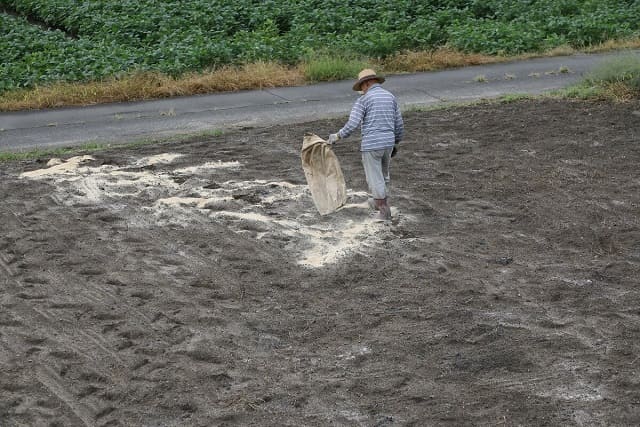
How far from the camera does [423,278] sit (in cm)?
895

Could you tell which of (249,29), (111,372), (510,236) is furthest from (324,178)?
(249,29)

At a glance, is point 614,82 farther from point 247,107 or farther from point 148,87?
point 148,87

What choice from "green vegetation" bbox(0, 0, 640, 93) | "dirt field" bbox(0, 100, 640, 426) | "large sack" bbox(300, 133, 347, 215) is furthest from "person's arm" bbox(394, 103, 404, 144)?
"green vegetation" bbox(0, 0, 640, 93)

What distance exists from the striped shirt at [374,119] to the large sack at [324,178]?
0.45 m

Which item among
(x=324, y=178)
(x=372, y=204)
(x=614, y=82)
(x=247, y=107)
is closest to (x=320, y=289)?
(x=324, y=178)

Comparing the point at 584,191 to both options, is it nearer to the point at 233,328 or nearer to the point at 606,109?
the point at 606,109

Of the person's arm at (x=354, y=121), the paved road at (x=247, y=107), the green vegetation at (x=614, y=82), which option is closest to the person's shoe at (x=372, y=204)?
the person's arm at (x=354, y=121)

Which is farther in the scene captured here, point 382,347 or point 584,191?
point 584,191

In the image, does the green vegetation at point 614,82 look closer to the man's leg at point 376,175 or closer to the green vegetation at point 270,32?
the green vegetation at point 270,32

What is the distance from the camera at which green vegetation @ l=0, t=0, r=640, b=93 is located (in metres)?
18.4

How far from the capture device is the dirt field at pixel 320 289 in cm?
686

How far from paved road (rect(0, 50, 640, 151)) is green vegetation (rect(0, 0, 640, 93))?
120cm

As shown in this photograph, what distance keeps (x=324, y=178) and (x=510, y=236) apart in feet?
6.81

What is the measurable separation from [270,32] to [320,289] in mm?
12858
